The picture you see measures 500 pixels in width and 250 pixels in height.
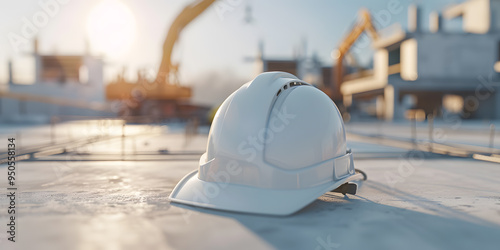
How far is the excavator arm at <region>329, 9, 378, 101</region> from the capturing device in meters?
44.5

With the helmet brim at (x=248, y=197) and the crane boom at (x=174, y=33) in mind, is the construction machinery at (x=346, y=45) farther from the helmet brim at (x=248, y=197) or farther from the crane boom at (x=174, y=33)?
the helmet brim at (x=248, y=197)

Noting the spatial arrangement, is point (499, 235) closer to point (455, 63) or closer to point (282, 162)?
point (282, 162)

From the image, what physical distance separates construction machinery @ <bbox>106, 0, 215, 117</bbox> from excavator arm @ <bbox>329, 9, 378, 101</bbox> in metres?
21.0

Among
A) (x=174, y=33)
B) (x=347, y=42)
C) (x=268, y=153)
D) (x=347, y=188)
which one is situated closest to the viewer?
(x=268, y=153)

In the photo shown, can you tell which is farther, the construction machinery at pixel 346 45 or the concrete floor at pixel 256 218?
the construction machinery at pixel 346 45

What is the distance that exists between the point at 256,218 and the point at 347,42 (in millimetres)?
46275

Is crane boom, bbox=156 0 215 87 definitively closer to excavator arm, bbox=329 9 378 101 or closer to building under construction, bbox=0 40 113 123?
building under construction, bbox=0 40 113 123

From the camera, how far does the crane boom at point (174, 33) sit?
31062 millimetres

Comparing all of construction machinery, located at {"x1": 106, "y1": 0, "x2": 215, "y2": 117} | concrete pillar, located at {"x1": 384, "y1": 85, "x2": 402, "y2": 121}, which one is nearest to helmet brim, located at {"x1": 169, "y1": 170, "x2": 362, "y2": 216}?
construction machinery, located at {"x1": 106, "y1": 0, "x2": 215, "y2": 117}

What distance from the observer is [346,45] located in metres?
47.3

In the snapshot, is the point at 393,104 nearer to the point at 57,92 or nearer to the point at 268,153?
the point at 268,153

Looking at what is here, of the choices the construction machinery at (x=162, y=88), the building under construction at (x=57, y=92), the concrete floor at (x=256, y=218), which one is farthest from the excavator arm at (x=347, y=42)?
the concrete floor at (x=256, y=218)

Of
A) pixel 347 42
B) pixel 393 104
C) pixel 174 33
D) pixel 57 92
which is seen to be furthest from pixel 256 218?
pixel 57 92

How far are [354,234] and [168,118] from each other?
3395 cm
